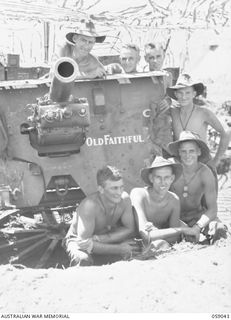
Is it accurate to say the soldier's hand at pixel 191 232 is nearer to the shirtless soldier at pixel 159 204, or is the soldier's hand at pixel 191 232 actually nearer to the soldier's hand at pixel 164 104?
the shirtless soldier at pixel 159 204

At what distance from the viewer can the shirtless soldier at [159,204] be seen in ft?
17.0

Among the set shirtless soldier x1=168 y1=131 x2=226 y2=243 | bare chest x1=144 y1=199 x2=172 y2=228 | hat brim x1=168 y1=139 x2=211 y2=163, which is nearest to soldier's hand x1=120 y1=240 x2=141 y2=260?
bare chest x1=144 y1=199 x2=172 y2=228

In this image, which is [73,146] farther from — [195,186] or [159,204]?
[195,186]

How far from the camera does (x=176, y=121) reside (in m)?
6.11

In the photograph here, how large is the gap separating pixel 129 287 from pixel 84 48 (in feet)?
8.69

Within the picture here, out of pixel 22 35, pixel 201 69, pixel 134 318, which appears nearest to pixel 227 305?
pixel 134 318

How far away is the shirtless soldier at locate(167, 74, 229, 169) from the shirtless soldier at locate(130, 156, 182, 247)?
72 centimetres

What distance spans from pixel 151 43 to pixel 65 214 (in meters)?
2.13

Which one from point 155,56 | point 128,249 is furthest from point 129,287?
point 155,56

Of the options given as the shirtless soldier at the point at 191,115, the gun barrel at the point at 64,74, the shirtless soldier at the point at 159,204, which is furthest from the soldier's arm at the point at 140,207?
the gun barrel at the point at 64,74

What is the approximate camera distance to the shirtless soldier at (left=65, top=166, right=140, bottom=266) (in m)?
4.99

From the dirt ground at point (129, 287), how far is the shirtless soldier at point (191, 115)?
1683 mm

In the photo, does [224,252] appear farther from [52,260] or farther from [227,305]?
[52,260]

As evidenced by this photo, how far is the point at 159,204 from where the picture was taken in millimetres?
5367
